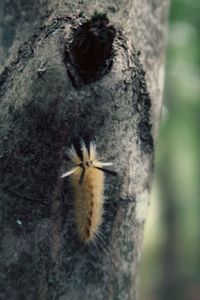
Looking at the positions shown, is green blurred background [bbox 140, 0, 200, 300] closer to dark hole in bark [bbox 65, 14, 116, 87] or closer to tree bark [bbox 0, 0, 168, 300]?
tree bark [bbox 0, 0, 168, 300]

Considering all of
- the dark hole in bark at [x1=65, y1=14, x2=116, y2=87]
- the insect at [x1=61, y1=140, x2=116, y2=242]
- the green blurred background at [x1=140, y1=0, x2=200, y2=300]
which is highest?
the green blurred background at [x1=140, y1=0, x2=200, y2=300]

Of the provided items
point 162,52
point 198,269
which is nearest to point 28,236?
point 162,52

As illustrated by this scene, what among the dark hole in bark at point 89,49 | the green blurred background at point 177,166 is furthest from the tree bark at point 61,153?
the green blurred background at point 177,166

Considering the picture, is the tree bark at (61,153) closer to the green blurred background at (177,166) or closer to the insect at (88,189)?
the insect at (88,189)

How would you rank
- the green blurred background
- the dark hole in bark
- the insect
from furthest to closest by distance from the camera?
the green blurred background
the insect
the dark hole in bark

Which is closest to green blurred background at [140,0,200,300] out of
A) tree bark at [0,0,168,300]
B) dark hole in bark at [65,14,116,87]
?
tree bark at [0,0,168,300]
